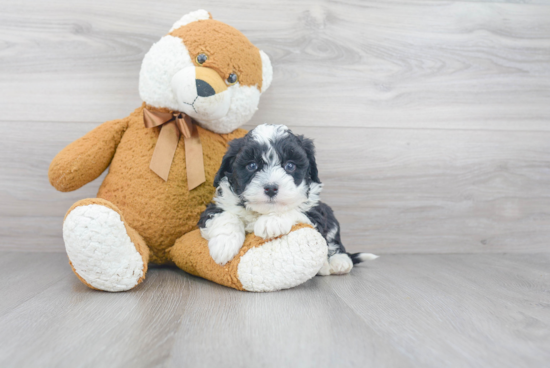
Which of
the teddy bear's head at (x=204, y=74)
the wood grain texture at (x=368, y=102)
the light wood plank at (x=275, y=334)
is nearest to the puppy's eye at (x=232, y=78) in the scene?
the teddy bear's head at (x=204, y=74)

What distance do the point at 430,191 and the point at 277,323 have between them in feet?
3.34

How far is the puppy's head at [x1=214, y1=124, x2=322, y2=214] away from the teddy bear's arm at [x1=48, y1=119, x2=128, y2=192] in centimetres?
39

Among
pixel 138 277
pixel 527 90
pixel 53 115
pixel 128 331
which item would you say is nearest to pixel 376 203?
pixel 527 90

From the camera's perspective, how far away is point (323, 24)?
147 centimetres

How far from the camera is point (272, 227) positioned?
936 millimetres

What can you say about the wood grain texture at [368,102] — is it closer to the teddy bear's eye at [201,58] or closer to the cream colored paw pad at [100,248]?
the teddy bear's eye at [201,58]

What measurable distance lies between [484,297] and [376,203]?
1.97 feet

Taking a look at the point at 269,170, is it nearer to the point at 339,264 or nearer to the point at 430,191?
the point at 339,264

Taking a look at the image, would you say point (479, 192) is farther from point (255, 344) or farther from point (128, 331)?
point (128, 331)

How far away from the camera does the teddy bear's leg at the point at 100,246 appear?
86 centimetres

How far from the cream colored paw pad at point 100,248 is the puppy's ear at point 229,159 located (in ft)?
0.85

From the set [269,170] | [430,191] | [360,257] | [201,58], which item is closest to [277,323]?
[269,170]

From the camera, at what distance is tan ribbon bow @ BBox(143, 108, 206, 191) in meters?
1.11

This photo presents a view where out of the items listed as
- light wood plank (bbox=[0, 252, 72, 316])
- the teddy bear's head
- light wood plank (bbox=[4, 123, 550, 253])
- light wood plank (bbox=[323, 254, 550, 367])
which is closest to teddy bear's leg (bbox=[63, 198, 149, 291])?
light wood plank (bbox=[0, 252, 72, 316])
